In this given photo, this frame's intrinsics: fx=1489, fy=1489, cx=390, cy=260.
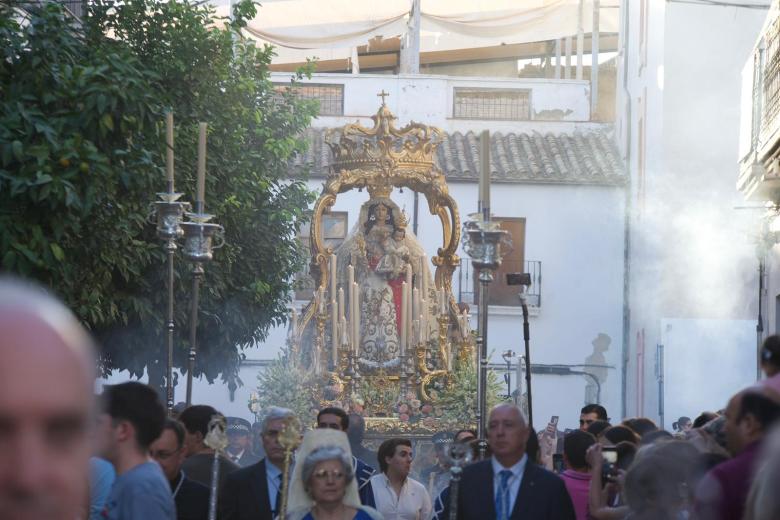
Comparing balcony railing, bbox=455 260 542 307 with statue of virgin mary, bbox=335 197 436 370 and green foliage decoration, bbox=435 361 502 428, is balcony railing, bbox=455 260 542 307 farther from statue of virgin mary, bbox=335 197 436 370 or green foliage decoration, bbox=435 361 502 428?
green foliage decoration, bbox=435 361 502 428

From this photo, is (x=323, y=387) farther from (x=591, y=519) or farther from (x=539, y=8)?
(x=539, y=8)

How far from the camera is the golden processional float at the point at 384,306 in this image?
50.6ft

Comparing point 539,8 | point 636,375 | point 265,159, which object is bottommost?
point 636,375

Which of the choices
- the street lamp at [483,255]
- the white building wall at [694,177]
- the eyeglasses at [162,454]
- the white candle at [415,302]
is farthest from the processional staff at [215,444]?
Answer: the white building wall at [694,177]

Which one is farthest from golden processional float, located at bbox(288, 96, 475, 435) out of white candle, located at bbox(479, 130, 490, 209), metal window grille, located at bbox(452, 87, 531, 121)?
metal window grille, located at bbox(452, 87, 531, 121)

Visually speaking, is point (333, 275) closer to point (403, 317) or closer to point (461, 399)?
point (403, 317)

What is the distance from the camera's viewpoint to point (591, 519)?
23.4 feet

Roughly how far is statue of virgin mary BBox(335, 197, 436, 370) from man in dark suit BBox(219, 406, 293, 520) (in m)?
8.70

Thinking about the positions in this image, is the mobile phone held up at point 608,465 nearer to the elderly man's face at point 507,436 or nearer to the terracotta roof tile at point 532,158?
the elderly man's face at point 507,436

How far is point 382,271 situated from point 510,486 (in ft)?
31.4

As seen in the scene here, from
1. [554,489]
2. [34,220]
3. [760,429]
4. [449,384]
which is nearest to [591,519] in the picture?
[554,489]

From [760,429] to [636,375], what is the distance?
22.4 meters

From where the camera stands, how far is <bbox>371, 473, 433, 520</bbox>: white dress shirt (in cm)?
868

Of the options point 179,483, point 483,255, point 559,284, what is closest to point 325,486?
point 179,483
